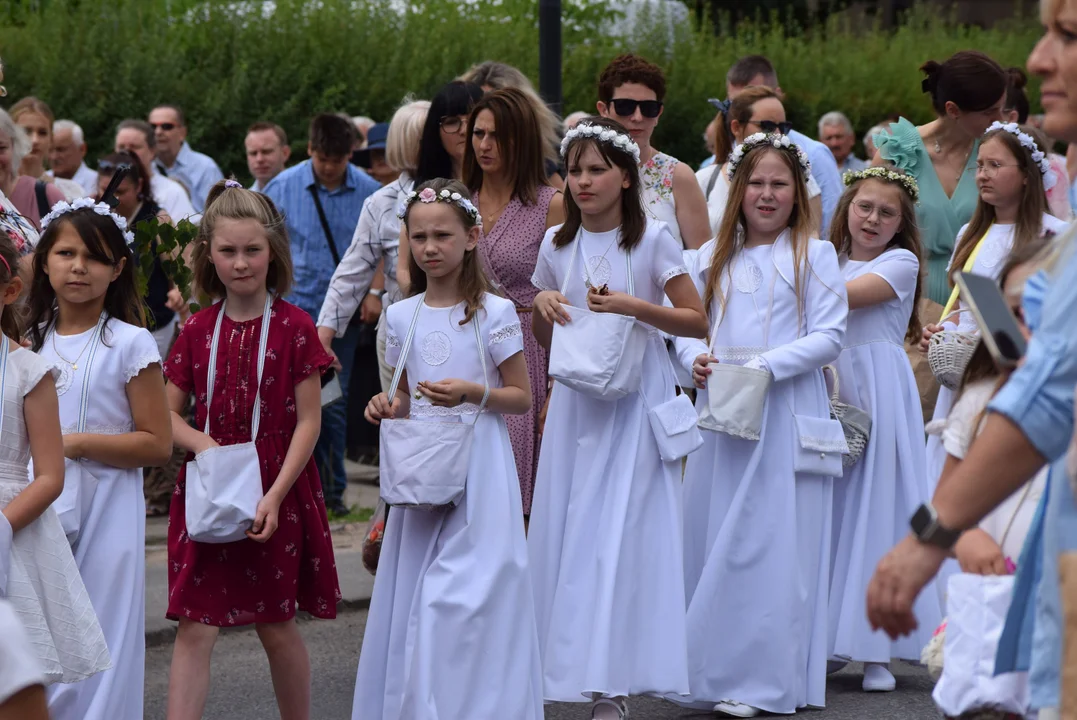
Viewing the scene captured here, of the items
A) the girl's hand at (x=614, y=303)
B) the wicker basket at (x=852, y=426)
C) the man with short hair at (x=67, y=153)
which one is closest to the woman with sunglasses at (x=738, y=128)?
the wicker basket at (x=852, y=426)

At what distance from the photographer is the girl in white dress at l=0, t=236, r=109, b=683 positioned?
430cm

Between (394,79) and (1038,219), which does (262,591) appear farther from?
(394,79)

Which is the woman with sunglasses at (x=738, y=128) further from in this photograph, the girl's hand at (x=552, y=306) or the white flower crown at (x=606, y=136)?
the girl's hand at (x=552, y=306)

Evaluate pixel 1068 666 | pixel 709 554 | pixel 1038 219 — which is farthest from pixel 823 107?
pixel 1068 666

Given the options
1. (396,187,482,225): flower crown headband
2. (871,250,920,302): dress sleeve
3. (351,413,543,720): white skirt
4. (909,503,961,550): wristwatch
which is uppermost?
(396,187,482,225): flower crown headband

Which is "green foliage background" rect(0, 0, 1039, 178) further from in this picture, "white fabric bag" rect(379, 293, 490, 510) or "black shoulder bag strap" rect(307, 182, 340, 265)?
"white fabric bag" rect(379, 293, 490, 510)

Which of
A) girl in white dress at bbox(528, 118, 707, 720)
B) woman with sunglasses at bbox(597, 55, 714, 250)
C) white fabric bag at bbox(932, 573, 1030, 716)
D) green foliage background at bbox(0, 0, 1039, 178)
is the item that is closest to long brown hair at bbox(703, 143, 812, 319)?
girl in white dress at bbox(528, 118, 707, 720)

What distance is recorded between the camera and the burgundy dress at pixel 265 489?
5.16 meters

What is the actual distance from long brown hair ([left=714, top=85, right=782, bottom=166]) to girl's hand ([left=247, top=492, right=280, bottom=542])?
4173 millimetres

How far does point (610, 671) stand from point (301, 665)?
112 cm

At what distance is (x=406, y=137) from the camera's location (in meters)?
7.51

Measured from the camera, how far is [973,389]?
355 centimetres

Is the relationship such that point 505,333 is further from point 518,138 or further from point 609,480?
point 518,138

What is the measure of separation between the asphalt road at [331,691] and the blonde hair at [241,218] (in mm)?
1703
